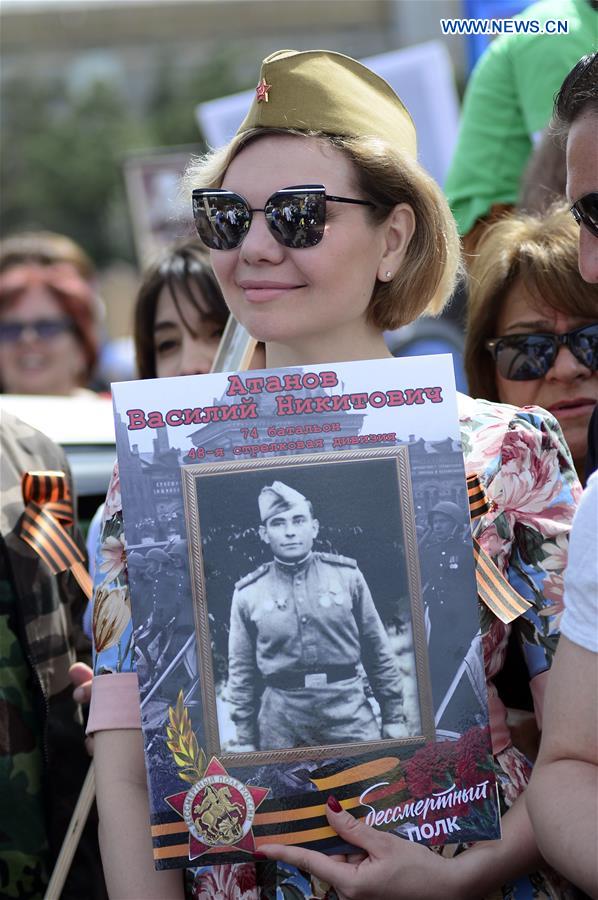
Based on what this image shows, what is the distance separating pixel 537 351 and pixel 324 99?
0.85 meters

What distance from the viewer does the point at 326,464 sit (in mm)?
1829

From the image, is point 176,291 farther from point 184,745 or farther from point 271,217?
point 184,745

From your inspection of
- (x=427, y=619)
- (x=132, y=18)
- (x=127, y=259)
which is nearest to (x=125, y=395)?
(x=427, y=619)

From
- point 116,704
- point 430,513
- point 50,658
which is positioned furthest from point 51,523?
point 430,513

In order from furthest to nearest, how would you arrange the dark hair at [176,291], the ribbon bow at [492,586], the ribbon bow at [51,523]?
1. the dark hair at [176,291]
2. the ribbon bow at [51,523]
3. the ribbon bow at [492,586]

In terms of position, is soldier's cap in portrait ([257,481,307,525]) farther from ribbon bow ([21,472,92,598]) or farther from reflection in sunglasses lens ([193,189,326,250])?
ribbon bow ([21,472,92,598])

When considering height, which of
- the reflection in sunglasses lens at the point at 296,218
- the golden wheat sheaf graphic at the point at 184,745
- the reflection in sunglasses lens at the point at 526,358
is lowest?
the golden wheat sheaf graphic at the point at 184,745

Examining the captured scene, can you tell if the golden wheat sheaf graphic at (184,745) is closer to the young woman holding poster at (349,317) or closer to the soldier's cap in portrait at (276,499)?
the young woman holding poster at (349,317)

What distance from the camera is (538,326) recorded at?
276cm

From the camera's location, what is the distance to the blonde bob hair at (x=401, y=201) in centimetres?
215

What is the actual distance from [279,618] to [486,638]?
388 mm

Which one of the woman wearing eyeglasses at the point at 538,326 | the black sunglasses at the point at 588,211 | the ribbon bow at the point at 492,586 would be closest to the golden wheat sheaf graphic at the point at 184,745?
the ribbon bow at the point at 492,586

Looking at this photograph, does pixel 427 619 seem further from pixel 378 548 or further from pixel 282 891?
pixel 282 891

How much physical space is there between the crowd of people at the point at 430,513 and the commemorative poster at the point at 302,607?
0.06 ft
